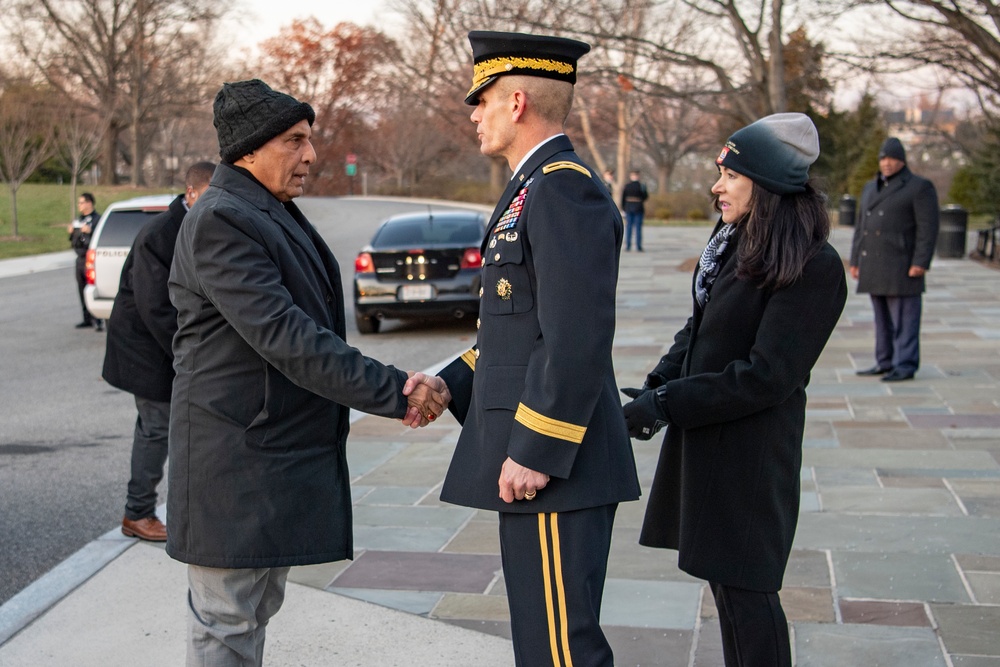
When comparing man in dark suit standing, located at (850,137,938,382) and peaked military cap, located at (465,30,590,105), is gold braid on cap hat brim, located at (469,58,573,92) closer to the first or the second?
peaked military cap, located at (465,30,590,105)

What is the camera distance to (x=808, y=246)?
2.95 metres

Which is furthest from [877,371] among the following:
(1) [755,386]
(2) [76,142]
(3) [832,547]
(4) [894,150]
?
(2) [76,142]

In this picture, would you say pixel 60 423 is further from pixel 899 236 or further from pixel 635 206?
pixel 635 206

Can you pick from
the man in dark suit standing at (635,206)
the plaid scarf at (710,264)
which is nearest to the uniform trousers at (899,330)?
the plaid scarf at (710,264)

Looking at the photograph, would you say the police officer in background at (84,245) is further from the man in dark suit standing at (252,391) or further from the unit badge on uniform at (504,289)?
the unit badge on uniform at (504,289)

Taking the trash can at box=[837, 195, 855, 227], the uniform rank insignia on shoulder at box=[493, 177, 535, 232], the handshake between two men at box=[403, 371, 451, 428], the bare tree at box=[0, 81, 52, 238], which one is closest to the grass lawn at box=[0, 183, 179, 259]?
the bare tree at box=[0, 81, 52, 238]

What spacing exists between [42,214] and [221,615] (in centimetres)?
3902

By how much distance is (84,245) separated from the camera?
14367 millimetres

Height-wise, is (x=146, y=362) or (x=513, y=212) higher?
(x=513, y=212)

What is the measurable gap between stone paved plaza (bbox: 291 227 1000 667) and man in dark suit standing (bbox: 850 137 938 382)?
49cm

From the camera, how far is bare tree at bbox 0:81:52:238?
3084cm

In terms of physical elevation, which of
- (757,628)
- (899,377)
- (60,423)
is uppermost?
(757,628)

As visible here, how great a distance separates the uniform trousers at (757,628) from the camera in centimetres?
299

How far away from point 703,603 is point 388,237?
9.82 meters
